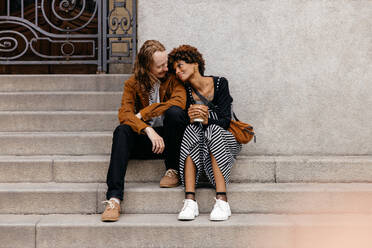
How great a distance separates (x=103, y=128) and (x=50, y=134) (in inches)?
22.6

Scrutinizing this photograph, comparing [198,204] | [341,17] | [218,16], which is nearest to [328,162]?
[198,204]

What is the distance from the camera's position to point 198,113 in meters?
3.50

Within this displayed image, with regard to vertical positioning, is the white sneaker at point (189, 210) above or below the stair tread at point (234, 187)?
below

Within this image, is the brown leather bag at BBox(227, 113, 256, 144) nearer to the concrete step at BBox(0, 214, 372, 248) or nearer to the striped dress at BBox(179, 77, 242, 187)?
the striped dress at BBox(179, 77, 242, 187)

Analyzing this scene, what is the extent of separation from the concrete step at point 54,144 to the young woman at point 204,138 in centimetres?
105

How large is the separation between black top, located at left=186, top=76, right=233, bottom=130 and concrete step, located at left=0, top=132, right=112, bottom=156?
984mm

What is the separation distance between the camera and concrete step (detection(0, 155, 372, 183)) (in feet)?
12.7

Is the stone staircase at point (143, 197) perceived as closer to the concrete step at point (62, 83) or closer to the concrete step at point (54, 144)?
the concrete step at point (54, 144)

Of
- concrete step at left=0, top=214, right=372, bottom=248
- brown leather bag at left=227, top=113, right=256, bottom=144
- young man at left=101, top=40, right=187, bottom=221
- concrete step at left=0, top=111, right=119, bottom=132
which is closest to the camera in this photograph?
concrete step at left=0, top=214, right=372, bottom=248

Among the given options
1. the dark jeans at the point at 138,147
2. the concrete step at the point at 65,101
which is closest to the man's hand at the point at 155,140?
the dark jeans at the point at 138,147

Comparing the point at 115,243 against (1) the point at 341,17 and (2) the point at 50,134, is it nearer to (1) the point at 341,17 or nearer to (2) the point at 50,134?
(2) the point at 50,134

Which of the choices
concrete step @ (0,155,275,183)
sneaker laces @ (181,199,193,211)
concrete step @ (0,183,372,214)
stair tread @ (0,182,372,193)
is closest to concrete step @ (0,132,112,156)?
concrete step @ (0,155,275,183)

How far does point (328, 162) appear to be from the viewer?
4.01 meters

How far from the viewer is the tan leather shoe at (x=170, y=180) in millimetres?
3646
